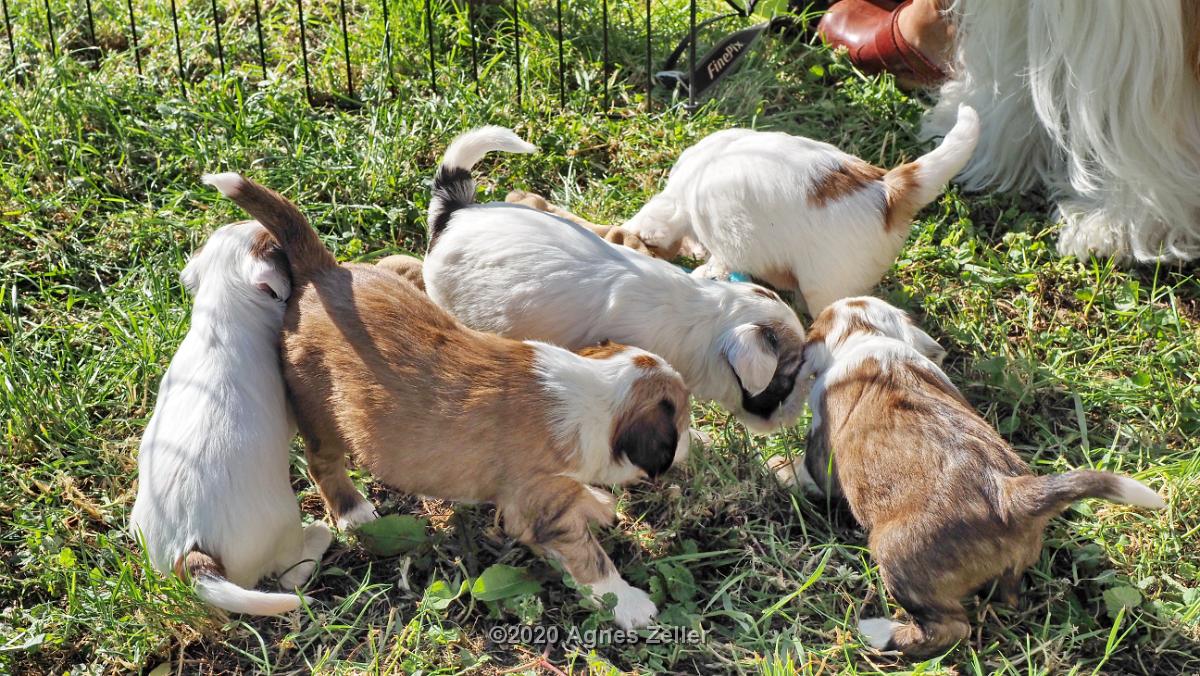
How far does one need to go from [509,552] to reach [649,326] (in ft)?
2.58

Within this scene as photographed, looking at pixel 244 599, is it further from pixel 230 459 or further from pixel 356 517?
pixel 356 517

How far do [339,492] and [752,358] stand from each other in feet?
4.09

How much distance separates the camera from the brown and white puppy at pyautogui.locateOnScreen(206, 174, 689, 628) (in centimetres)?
311

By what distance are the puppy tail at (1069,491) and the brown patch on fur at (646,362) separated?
95 cm

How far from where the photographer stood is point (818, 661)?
9.96 ft

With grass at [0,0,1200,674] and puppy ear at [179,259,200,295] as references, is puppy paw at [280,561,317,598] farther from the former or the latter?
puppy ear at [179,259,200,295]

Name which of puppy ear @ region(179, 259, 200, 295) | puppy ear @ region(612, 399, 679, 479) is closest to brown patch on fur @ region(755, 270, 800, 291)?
puppy ear @ region(612, 399, 679, 479)

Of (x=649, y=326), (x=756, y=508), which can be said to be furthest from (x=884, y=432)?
(x=649, y=326)

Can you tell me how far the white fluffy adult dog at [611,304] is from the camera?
3578mm

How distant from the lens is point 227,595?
2842 mm

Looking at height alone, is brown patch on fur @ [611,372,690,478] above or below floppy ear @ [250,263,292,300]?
below

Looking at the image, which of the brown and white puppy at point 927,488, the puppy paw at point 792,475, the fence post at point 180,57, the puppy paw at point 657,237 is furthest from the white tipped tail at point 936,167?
the fence post at point 180,57

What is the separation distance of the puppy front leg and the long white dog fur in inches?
89.0

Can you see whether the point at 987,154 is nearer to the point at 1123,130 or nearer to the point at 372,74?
the point at 1123,130
